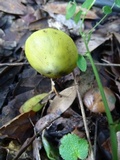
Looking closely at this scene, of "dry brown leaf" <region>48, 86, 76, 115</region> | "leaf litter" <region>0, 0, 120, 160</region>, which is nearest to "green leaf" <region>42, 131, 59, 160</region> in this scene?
"leaf litter" <region>0, 0, 120, 160</region>

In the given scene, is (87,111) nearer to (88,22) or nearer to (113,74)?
(113,74)

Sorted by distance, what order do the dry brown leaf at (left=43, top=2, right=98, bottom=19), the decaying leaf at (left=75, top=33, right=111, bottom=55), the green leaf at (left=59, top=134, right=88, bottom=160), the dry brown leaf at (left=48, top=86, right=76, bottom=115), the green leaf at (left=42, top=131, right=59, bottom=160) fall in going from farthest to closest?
the dry brown leaf at (left=43, top=2, right=98, bottom=19) → the decaying leaf at (left=75, top=33, right=111, bottom=55) → the dry brown leaf at (left=48, top=86, right=76, bottom=115) → the green leaf at (left=42, top=131, right=59, bottom=160) → the green leaf at (left=59, top=134, right=88, bottom=160)

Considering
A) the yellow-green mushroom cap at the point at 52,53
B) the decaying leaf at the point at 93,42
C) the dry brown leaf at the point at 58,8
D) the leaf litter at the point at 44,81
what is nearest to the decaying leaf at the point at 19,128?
the leaf litter at the point at 44,81

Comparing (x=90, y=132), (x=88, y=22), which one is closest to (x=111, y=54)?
(x=88, y=22)

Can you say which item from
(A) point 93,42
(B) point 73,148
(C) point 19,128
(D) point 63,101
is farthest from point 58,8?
(B) point 73,148

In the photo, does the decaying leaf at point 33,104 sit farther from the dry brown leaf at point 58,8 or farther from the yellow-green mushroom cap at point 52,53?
the dry brown leaf at point 58,8

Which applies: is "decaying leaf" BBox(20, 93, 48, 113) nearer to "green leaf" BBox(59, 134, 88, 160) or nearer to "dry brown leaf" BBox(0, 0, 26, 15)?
"green leaf" BBox(59, 134, 88, 160)
